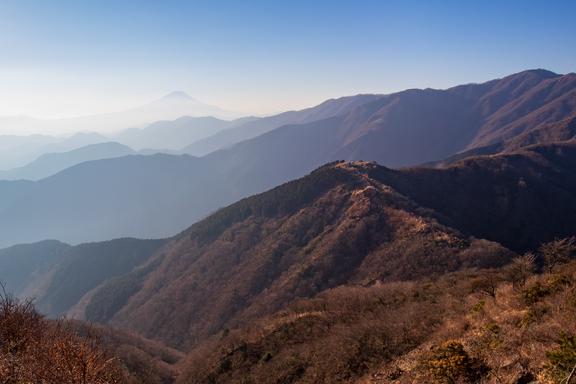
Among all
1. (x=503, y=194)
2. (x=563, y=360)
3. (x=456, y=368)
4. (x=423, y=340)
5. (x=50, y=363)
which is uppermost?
(x=50, y=363)

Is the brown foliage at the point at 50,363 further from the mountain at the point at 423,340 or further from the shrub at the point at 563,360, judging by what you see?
the shrub at the point at 563,360

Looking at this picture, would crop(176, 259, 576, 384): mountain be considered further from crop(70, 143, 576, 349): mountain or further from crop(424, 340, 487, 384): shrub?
crop(70, 143, 576, 349): mountain

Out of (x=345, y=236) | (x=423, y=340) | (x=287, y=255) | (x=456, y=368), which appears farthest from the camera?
(x=287, y=255)

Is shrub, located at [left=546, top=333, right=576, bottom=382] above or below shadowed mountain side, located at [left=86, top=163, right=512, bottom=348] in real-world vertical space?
above

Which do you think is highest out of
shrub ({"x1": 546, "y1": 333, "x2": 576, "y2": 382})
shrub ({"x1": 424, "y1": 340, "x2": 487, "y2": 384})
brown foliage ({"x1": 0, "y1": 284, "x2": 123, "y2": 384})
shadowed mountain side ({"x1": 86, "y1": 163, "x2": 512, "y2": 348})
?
brown foliage ({"x1": 0, "y1": 284, "x2": 123, "y2": 384})

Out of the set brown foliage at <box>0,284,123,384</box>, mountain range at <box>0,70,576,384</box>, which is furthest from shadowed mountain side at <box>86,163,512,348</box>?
brown foliage at <box>0,284,123,384</box>

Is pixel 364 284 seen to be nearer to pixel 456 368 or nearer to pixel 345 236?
pixel 345 236

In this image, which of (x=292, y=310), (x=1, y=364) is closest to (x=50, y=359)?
(x=1, y=364)

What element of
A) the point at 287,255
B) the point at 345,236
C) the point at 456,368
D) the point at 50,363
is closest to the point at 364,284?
the point at 345,236

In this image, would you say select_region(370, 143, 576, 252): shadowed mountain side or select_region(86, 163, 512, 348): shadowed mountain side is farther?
select_region(370, 143, 576, 252): shadowed mountain side
